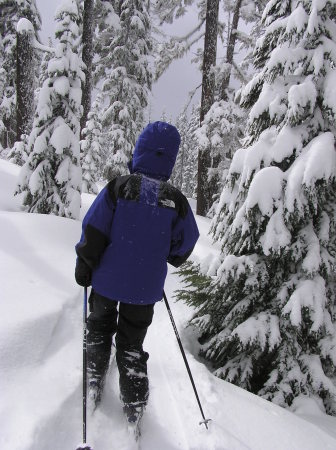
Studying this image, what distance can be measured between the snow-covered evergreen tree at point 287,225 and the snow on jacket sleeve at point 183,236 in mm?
1235

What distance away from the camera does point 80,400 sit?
311 centimetres

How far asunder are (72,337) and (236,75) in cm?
1473

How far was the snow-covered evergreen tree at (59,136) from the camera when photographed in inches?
368

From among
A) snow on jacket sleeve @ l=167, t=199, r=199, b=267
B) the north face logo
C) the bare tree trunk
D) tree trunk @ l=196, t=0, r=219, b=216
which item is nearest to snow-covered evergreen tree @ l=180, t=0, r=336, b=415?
snow on jacket sleeve @ l=167, t=199, r=199, b=267

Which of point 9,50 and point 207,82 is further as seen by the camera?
point 9,50

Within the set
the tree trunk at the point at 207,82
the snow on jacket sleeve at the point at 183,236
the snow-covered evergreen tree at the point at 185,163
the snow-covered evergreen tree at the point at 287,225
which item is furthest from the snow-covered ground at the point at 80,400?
the snow-covered evergreen tree at the point at 185,163

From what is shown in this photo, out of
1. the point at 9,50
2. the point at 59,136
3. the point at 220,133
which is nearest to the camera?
the point at 59,136

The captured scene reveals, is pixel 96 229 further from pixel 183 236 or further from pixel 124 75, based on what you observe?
pixel 124 75

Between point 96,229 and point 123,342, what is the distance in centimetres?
103

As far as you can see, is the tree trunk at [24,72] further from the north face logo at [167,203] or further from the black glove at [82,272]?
the north face logo at [167,203]

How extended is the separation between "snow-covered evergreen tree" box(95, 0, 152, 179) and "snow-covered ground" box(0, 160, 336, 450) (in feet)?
56.8

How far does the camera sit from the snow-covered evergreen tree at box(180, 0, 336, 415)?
3996mm

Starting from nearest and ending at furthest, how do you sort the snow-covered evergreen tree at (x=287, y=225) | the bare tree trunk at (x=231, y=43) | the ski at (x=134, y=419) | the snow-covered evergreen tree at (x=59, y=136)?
the ski at (x=134, y=419), the snow-covered evergreen tree at (x=287, y=225), the snow-covered evergreen tree at (x=59, y=136), the bare tree trunk at (x=231, y=43)

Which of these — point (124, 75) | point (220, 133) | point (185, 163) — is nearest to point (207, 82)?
point (220, 133)
